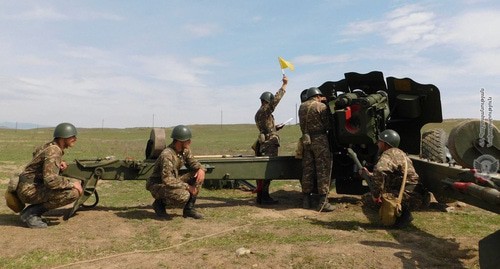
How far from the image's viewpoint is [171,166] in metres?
6.88

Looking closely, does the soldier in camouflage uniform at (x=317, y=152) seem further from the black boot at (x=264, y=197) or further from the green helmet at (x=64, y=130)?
the green helmet at (x=64, y=130)

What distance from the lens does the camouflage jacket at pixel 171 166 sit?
22.5 ft

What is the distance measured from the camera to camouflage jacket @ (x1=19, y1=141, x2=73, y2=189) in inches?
240

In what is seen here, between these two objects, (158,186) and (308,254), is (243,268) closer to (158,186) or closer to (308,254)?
(308,254)

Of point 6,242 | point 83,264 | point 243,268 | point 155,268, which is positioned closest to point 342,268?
point 243,268

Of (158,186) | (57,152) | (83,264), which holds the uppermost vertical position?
(57,152)

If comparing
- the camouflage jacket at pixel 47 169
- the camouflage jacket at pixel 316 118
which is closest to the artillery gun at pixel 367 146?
the camouflage jacket at pixel 316 118

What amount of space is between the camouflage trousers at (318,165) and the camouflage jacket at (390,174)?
148 centimetres

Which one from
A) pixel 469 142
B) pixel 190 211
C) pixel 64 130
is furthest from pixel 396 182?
pixel 64 130

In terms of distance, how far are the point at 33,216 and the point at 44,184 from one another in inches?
18.2

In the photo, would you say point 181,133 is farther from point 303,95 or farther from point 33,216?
point 303,95

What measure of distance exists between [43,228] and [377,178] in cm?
452

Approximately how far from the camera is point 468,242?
18.6 feet

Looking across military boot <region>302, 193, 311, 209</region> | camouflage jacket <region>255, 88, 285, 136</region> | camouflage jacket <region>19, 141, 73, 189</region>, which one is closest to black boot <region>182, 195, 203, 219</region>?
camouflage jacket <region>19, 141, 73, 189</region>
